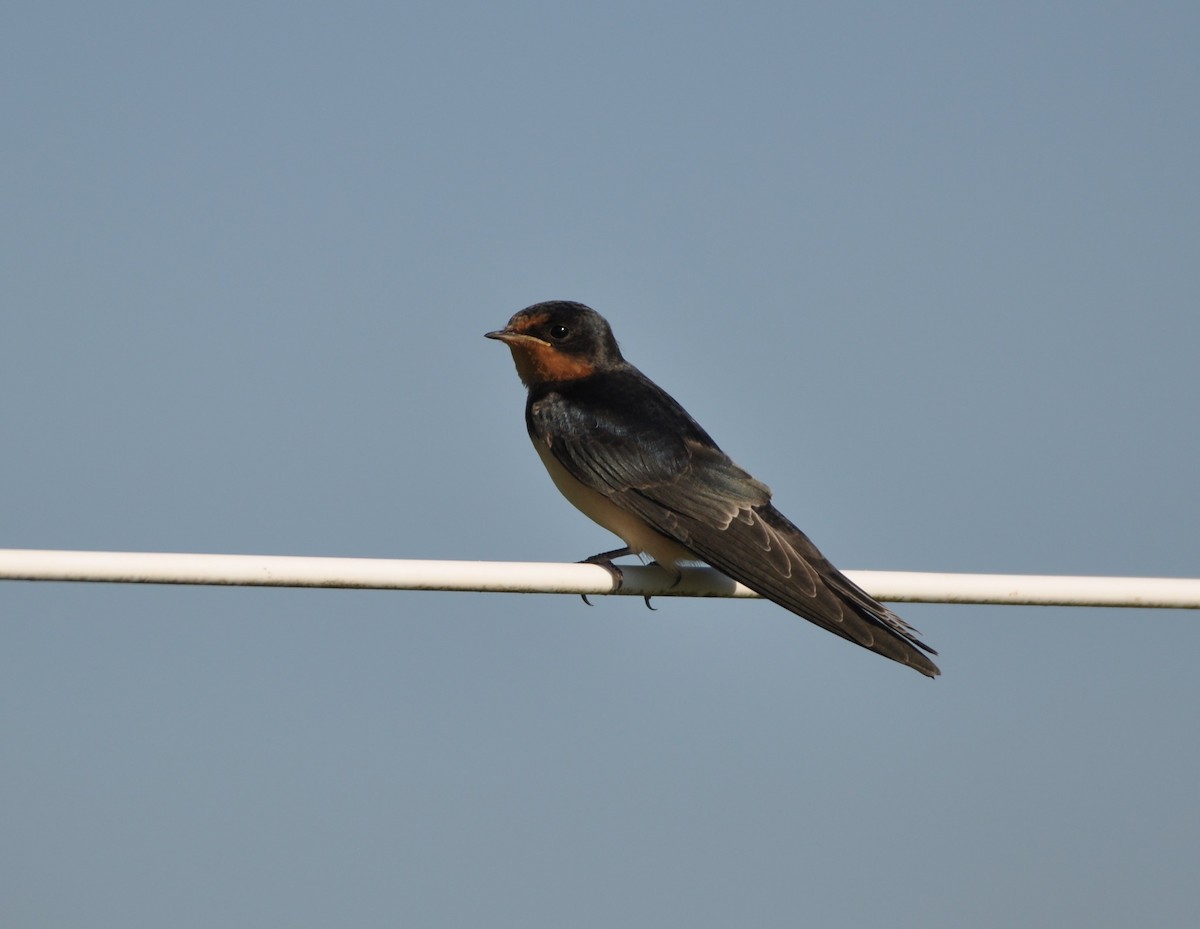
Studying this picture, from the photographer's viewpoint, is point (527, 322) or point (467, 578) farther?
point (527, 322)

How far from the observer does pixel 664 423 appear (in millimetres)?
6320

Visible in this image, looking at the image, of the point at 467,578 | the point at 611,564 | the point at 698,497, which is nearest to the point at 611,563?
the point at 611,564

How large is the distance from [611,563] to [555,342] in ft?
6.03

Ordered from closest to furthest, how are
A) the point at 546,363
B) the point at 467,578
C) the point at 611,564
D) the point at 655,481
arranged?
the point at 467,578 < the point at 611,564 < the point at 655,481 < the point at 546,363

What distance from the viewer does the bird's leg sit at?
4.84 metres

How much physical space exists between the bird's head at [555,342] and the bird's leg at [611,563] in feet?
3.66

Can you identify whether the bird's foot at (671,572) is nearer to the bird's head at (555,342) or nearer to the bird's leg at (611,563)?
the bird's leg at (611,563)

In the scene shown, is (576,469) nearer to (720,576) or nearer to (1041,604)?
(720,576)

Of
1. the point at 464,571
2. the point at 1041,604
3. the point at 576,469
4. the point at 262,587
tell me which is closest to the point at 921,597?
the point at 1041,604

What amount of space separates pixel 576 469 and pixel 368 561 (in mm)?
2568

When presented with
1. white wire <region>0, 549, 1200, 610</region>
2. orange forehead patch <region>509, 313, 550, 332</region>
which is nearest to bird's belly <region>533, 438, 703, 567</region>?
orange forehead patch <region>509, 313, 550, 332</region>

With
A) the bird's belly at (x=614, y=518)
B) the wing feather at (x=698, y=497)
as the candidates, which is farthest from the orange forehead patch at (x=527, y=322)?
the bird's belly at (x=614, y=518)

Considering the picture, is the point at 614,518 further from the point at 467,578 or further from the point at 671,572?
the point at 467,578

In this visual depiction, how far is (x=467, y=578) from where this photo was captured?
3.75m
